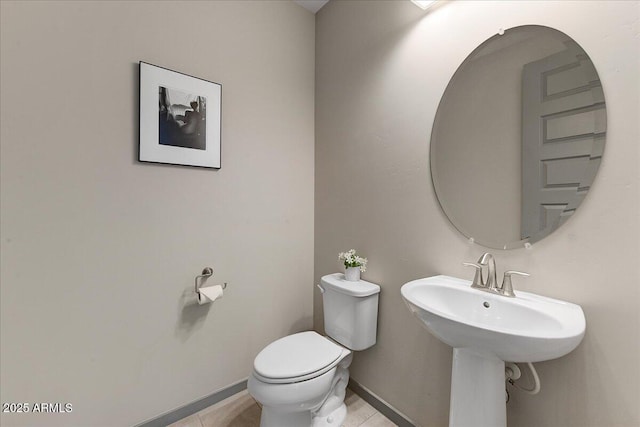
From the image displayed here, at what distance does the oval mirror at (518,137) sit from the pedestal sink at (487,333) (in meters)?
0.25

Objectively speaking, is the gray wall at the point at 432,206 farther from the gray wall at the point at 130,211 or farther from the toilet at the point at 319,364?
the gray wall at the point at 130,211

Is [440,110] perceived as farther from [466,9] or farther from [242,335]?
[242,335]

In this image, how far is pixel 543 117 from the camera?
3.47 ft

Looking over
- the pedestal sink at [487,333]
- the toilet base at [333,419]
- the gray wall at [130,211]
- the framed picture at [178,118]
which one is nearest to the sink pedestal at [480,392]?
the pedestal sink at [487,333]

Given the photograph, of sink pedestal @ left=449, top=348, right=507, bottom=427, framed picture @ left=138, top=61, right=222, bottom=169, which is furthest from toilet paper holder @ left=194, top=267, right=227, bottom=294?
sink pedestal @ left=449, top=348, right=507, bottom=427

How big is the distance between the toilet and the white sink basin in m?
0.47

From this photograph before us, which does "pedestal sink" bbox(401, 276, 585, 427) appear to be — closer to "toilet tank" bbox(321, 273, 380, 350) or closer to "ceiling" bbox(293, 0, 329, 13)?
"toilet tank" bbox(321, 273, 380, 350)

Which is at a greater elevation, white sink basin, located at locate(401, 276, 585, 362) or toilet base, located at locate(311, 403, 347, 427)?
white sink basin, located at locate(401, 276, 585, 362)

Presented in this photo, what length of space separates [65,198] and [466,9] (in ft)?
6.52

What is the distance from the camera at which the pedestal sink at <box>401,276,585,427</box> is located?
0.80 metres

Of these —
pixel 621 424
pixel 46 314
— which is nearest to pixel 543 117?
pixel 621 424

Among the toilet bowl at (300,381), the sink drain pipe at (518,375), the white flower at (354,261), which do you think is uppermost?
the white flower at (354,261)

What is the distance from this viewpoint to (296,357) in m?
1.36

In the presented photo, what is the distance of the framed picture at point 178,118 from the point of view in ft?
4.63
